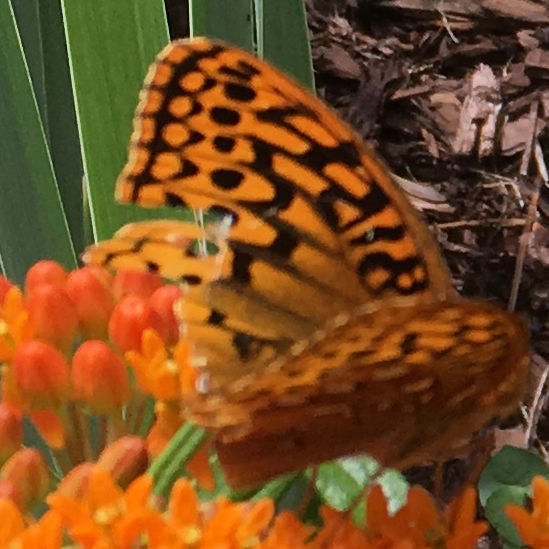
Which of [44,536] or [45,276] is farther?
[45,276]

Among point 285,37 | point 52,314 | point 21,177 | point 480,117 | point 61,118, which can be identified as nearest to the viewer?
point 52,314

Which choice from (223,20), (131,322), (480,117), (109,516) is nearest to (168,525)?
(109,516)

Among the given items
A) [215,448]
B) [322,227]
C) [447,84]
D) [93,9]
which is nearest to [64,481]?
[215,448]

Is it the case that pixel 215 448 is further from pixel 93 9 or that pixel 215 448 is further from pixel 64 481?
pixel 93 9

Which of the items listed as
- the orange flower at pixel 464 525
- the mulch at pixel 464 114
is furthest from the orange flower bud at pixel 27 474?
the mulch at pixel 464 114

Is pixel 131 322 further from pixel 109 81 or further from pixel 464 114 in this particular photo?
pixel 464 114

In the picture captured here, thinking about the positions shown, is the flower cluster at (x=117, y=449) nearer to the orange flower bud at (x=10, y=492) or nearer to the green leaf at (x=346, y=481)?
the orange flower bud at (x=10, y=492)

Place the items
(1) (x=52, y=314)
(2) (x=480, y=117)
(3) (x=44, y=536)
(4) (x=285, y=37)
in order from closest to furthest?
(3) (x=44, y=536), (1) (x=52, y=314), (4) (x=285, y=37), (2) (x=480, y=117)

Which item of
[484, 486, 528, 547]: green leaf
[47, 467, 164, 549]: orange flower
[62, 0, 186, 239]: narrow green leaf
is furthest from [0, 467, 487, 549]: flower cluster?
[62, 0, 186, 239]: narrow green leaf
